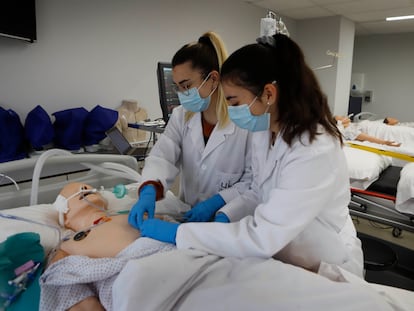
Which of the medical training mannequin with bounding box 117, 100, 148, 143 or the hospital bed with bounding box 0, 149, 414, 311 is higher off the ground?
the medical training mannequin with bounding box 117, 100, 148, 143

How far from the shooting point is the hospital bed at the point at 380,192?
2.02m

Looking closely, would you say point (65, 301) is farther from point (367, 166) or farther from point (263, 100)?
point (367, 166)

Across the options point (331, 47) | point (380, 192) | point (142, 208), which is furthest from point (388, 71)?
point (142, 208)

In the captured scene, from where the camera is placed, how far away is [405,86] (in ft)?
22.0

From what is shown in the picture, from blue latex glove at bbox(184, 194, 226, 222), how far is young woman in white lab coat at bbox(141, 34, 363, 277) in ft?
0.82

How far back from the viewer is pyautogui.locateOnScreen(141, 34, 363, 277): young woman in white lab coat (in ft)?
2.90

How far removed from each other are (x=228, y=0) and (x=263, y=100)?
361 centimetres

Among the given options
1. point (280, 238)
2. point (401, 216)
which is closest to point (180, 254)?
point (280, 238)

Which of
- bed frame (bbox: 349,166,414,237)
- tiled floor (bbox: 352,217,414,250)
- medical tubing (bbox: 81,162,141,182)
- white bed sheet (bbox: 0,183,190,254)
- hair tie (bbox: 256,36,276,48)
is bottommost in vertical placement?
tiled floor (bbox: 352,217,414,250)

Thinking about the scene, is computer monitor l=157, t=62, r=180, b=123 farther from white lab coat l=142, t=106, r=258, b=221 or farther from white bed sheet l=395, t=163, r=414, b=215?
white bed sheet l=395, t=163, r=414, b=215

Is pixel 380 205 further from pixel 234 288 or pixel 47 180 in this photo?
pixel 47 180

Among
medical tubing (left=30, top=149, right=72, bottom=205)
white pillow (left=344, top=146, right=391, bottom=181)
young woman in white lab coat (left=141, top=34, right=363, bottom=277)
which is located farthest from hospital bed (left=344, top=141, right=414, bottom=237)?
medical tubing (left=30, top=149, right=72, bottom=205)

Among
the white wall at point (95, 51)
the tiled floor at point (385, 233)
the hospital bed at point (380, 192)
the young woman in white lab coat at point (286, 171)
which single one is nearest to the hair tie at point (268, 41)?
the young woman in white lab coat at point (286, 171)

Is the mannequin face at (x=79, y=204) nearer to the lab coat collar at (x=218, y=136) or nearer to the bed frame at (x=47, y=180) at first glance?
the bed frame at (x=47, y=180)
